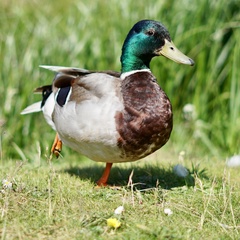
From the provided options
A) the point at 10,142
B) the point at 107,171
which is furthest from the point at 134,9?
the point at 107,171

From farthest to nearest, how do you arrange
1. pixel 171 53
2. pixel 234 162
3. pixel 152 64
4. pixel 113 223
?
pixel 152 64, pixel 234 162, pixel 171 53, pixel 113 223

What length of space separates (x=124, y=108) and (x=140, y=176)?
2.87 ft

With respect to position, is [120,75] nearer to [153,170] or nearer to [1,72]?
[153,170]

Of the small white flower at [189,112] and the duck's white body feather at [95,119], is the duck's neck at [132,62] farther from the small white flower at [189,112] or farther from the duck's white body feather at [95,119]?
the small white flower at [189,112]

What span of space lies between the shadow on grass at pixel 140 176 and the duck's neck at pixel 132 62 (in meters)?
0.83

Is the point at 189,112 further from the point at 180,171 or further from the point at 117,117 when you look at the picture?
the point at 117,117

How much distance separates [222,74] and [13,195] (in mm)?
3898

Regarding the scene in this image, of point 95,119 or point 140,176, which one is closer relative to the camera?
point 95,119

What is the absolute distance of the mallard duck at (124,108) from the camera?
13.4 feet

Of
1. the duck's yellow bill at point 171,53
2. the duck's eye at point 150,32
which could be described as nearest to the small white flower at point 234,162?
the duck's yellow bill at point 171,53

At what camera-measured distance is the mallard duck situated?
Answer: 161 inches

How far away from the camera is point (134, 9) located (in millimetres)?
7113

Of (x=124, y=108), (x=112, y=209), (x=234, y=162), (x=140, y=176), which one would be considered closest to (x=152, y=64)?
(x=234, y=162)

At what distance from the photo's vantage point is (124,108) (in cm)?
411
